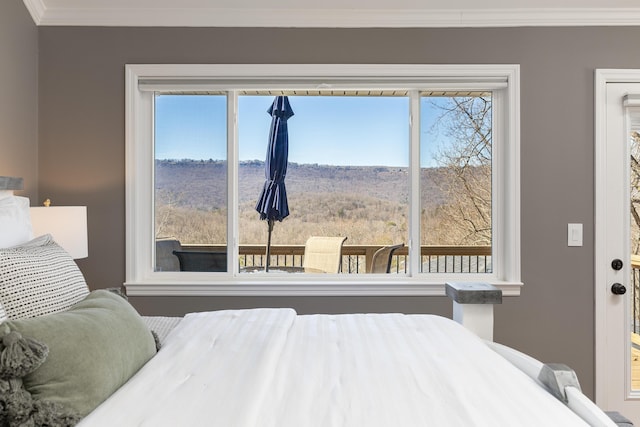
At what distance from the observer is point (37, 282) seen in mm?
1155

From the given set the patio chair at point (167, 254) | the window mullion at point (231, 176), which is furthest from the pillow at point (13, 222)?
the window mullion at point (231, 176)

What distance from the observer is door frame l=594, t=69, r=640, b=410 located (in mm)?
2549

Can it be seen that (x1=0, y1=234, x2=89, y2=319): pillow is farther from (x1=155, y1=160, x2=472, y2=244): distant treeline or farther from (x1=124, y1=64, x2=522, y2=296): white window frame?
(x1=155, y1=160, x2=472, y2=244): distant treeline

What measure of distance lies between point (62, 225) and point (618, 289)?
312 centimetres

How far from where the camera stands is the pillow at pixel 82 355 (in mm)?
915

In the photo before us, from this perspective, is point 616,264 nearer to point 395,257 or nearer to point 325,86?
point 395,257

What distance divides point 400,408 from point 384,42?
223cm

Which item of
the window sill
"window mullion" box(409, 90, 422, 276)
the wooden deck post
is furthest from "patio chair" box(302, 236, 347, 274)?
the wooden deck post

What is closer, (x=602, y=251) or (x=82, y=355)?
(x=82, y=355)

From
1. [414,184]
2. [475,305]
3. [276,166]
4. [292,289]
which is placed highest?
[276,166]

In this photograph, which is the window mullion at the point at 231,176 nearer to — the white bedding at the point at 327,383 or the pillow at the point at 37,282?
the white bedding at the point at 327,383

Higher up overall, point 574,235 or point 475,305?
point 574,235

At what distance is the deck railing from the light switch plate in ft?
1.52

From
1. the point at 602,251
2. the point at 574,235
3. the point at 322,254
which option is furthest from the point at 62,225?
the point at 602,251
